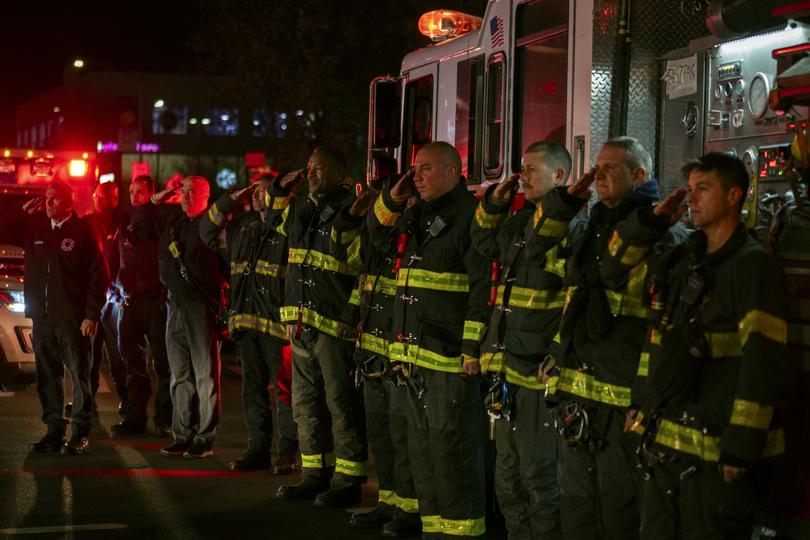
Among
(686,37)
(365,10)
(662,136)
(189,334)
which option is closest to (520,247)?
(662,136)

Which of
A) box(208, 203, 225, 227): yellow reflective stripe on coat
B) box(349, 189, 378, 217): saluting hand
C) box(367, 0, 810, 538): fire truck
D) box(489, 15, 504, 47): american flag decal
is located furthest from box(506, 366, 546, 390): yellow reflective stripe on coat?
box(208, 203, 225, 227): yellow reflective stripe on coat

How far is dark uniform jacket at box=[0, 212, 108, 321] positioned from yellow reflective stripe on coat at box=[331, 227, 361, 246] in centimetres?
287

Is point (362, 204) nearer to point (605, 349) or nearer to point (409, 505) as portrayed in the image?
point (409, 505)

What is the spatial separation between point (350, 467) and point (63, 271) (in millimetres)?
3359

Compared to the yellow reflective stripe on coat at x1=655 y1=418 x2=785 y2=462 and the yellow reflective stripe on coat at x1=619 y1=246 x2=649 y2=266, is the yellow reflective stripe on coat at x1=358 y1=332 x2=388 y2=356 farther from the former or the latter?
the yellow reflective stripe on coat at x1=655 y1=418 x2=785 y2=462

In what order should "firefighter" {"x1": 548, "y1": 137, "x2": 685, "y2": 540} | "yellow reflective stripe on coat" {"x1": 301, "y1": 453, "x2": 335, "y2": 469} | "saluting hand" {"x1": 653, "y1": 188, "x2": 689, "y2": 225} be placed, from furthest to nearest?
"yellow reflective stripe on coat" {"x1": 301, "y1": 453, "x2": 335, "y2": 469} < "firefighter" {"x1": 548, "y1": 137, "x2": 685, "y2": 540} < "saluting hand" {"x1": 653, "y1": 188, "x2": 689, "y2": 225}

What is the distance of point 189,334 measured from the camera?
10.1 m

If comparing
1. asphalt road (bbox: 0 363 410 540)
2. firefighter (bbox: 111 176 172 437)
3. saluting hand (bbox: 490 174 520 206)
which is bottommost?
asphalt road (bbox: 0 363 410 540)

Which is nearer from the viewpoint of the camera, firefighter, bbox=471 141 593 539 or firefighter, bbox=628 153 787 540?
firefighter, bbox=628 153 787 540

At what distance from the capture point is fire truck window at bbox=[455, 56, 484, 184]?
329 inches

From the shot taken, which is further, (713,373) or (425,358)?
(425,358)

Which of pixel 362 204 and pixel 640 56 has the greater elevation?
pixel 640 56

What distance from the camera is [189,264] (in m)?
10.1

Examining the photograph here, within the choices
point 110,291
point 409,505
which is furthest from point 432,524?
point 110,291
